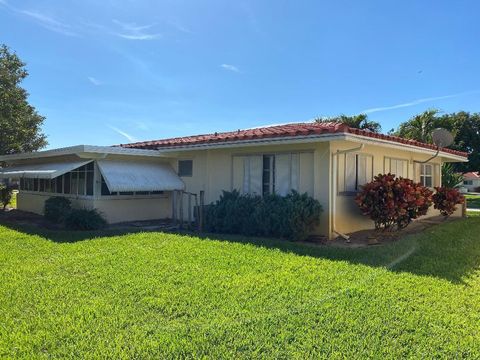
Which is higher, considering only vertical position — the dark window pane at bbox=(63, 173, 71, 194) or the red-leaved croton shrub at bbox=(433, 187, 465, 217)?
the dark window pane at bbox=(63, 173, 71, 194)

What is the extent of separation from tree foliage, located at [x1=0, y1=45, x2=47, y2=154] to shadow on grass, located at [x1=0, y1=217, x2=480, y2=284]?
1824 centimetres

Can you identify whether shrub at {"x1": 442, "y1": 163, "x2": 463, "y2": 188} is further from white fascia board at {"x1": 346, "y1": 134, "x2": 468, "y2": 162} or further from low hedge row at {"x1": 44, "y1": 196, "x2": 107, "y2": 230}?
low hedge row at {"x1": 44, "y1": 196, "x2": 107, "y2": 230}

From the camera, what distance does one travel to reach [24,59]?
31.7 meters

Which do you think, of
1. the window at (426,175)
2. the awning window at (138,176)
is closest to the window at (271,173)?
the awning window at (138,176)

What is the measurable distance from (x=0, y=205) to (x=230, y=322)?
2314 cm

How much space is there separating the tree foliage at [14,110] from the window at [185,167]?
18227mm

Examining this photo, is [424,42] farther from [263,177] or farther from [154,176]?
[154,176]

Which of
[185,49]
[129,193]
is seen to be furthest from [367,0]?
[129,193]

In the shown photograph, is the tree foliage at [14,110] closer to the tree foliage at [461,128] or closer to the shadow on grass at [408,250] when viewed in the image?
the shadow on grass at [408,250]

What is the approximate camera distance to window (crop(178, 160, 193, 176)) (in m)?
16.8

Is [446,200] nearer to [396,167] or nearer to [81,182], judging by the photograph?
[396,167]

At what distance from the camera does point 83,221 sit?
13609mm

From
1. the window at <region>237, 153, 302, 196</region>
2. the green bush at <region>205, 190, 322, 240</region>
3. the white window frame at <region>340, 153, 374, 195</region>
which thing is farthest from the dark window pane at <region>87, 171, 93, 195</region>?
the white window frame at <region>340, 153, 374, 195</region>

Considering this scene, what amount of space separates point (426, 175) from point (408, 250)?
33.7ft
